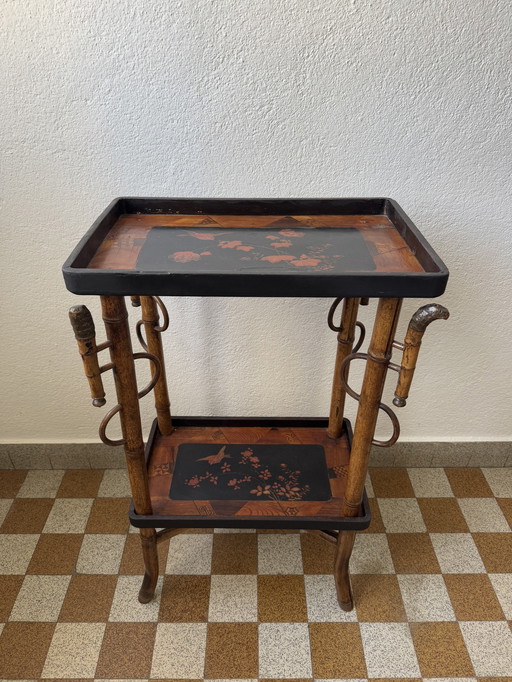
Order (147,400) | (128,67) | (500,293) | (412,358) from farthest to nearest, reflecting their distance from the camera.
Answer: (147,400) → (500,293) → (128,67) → (412,358)

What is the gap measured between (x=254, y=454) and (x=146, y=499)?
0.38m

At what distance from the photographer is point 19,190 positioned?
1459 millimetres

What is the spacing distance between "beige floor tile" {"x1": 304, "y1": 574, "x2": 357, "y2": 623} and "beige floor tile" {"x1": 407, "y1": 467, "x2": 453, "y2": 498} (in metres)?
0.54

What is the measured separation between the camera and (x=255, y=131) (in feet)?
4.50

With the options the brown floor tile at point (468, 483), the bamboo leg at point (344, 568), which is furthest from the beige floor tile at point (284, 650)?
the brown floor tile at point (468, 483)

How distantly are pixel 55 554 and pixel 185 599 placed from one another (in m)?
0.50

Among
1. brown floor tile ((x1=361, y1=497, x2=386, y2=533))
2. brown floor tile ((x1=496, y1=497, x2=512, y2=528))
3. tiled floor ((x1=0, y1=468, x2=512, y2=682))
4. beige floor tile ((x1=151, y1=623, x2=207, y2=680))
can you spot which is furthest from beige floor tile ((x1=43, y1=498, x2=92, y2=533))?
brown floor tile ((x1=496, y1=497, x2=512, y2=528))

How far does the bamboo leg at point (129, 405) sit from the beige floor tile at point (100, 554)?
0.23 meters

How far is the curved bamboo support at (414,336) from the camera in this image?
0.98m

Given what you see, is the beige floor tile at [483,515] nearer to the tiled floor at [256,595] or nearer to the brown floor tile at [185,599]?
the tiled floor at [256,595]

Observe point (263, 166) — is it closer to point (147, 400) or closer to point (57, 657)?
point (147, 400)

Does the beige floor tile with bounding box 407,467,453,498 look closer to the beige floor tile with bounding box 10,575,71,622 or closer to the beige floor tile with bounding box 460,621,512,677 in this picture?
the beige floor tile with bounding box 460,621,512,677

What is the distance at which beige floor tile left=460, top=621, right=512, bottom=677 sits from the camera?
143 cm

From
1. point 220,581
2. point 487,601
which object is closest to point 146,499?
point 220,581
